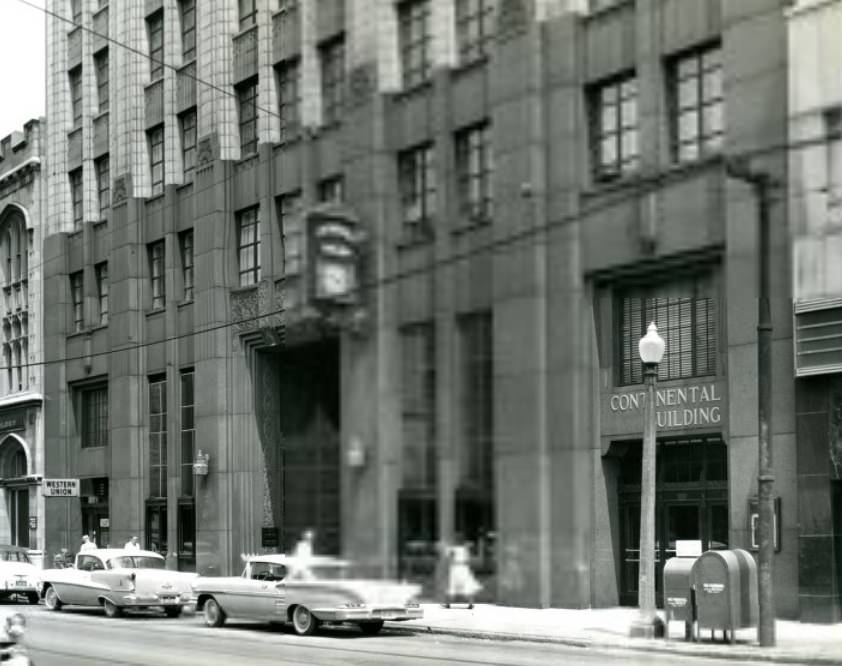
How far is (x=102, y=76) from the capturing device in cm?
277

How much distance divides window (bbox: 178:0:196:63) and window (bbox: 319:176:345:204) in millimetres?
726

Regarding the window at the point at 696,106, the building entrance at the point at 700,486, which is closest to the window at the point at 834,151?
the window at the point at 696,106

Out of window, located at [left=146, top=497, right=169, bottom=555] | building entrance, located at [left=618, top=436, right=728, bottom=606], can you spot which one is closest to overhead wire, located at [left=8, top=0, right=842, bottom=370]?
window, located at [left=146, top=497, right=169, bottom=555]

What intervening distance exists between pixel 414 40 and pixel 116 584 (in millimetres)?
20365

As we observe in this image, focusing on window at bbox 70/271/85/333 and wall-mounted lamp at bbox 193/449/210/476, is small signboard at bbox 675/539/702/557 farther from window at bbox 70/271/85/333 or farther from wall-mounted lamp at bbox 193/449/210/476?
window at bbox 70/271/85/333

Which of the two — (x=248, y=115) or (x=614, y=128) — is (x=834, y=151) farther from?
(x=248, y=115)

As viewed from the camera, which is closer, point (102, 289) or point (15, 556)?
point (102, 289)

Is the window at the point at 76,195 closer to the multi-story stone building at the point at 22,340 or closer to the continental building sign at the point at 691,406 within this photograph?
the multi-story stone building at the point at 22,340


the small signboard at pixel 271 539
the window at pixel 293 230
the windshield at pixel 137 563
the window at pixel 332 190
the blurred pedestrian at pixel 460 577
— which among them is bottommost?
the windshield at pixel 137 563

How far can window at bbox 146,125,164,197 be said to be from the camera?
297 centimetres

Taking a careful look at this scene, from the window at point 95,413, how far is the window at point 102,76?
126 cm

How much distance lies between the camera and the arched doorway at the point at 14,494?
24031 mm

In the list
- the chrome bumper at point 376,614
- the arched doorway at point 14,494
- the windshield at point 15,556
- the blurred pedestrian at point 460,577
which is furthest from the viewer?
the windshield at point 15,556

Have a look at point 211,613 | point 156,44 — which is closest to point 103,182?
point 156,44
